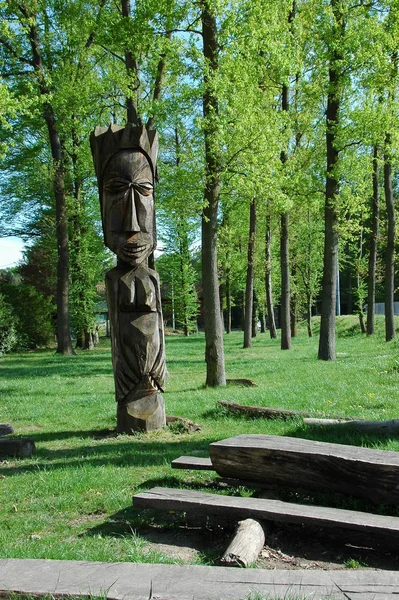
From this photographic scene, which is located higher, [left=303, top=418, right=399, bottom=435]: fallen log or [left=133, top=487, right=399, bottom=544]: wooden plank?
[left=303, top=418, right=399, bottom=435]: fallen log

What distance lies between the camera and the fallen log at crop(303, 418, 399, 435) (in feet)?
22.9

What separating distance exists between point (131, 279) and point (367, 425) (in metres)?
4.08

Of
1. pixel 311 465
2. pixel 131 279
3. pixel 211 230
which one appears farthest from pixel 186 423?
pixel 211 230

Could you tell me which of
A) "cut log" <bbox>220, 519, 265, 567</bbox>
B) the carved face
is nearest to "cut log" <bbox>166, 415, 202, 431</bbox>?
the carved face

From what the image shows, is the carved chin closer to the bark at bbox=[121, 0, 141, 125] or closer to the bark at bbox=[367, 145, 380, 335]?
the bark at bbox=[121, 0, 141, 125]

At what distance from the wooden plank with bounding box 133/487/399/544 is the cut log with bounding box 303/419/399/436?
2.65 metres

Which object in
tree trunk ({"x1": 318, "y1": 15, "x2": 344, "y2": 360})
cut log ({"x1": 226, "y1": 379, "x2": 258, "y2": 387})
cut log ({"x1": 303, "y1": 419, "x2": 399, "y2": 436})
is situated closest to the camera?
cut log ({"x1": 303, "y1": 419, "x2": 399, "y2": 436})

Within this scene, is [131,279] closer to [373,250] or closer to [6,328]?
[373,250]

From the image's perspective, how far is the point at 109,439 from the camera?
28.5 ft

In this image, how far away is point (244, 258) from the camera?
36.9 meters

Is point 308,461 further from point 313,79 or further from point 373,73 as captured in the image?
point 313,79

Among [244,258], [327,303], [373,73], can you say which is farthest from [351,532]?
[244,258]

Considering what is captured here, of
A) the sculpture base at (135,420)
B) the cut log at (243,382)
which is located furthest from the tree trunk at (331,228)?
the sculpture base at (135,420)

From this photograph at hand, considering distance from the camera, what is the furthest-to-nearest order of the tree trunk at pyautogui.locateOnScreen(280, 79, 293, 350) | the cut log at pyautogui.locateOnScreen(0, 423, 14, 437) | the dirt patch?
the tree trunk at pyautogui.locateOnScreen(280, 79, 293, 350), the cut log at pyautogui.locateOnScreen(0, 423, 14, 437), the dirt patch
